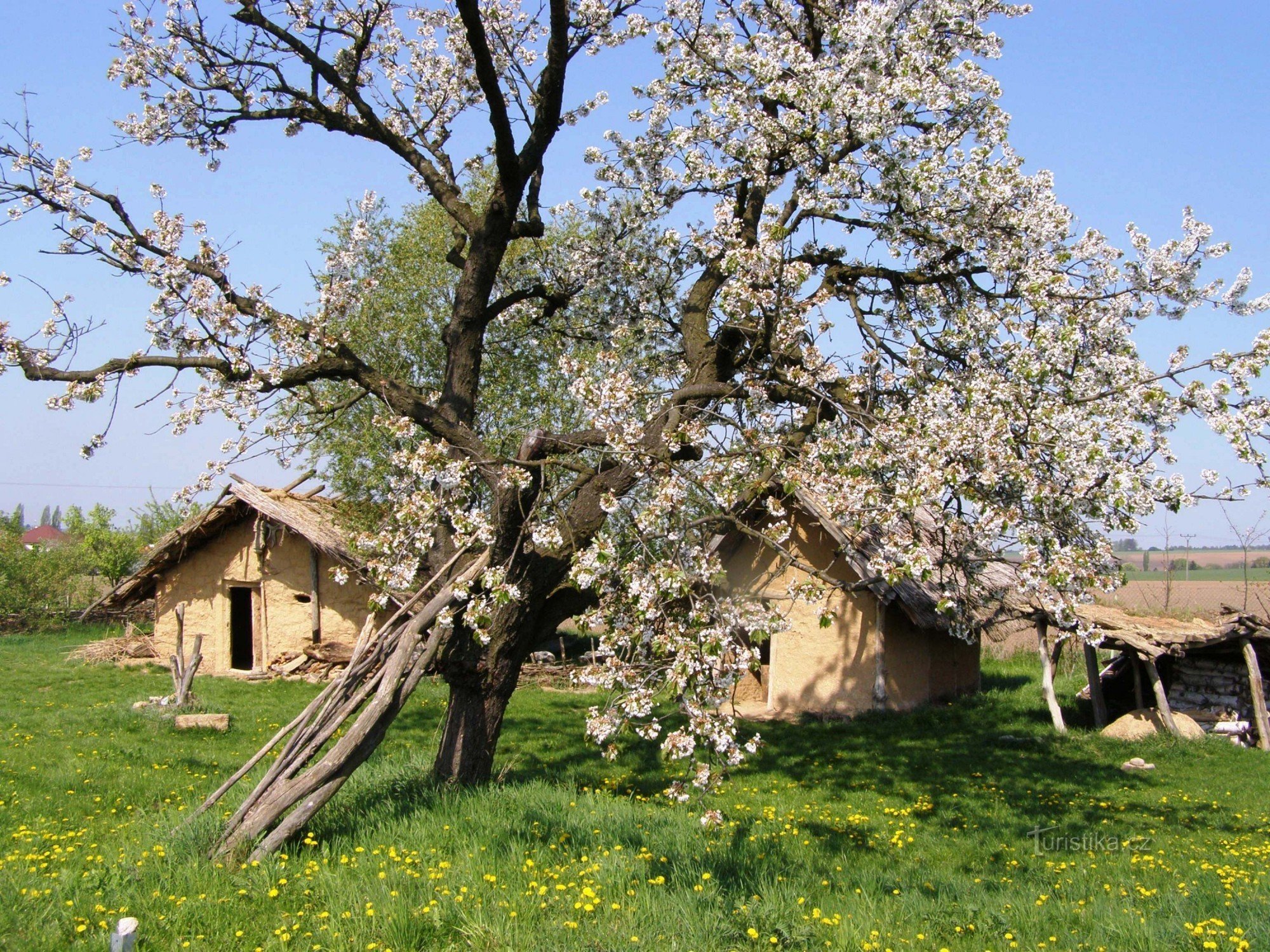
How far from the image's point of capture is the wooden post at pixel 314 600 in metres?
19.2

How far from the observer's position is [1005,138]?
8453 millimetres

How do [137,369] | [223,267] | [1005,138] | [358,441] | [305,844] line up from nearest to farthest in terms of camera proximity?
[305,844]
[137,369]
[223,267]
[1005,138]
[358,441]

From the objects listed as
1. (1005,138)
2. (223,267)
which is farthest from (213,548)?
(1005,138)

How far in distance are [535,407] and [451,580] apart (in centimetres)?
1188

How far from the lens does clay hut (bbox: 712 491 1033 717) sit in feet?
49.3

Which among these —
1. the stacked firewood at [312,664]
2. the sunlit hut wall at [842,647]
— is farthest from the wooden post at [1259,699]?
the stacked firewood at [312,664]

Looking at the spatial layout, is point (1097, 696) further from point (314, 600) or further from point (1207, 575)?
point (1207, 575)

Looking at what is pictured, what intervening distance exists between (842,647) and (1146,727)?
4.43 metres

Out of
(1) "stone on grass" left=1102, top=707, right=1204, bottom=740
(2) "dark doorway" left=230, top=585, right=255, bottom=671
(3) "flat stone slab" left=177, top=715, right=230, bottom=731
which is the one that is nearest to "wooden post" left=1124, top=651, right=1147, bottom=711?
(1) "stone on grass" left=1102, top=707, right=1204, bottom=740

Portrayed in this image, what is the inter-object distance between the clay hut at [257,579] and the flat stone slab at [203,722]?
5.92m

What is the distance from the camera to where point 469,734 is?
310 inches

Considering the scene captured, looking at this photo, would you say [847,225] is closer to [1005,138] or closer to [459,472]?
[1005,138]

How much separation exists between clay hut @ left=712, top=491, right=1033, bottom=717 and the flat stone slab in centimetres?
765

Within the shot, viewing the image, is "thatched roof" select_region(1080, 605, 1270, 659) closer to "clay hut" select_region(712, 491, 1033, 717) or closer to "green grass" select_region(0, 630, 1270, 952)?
"green grass" select_region(0, 630, 1270, 952)
